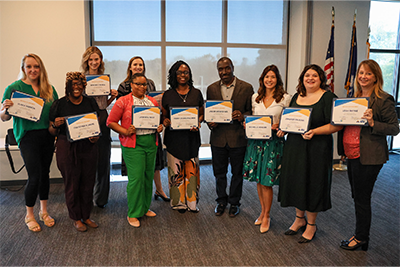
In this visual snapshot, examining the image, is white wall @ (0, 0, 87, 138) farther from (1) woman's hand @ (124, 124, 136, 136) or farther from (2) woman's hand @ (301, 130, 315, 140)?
(2) woman's hand @ (301, 130, 315, 140)

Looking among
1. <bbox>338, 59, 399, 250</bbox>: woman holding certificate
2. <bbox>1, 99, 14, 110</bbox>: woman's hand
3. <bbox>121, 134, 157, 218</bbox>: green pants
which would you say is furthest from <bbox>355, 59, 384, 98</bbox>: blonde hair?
<bbox>1, 99, 14, 110</bbox>: woman's hand

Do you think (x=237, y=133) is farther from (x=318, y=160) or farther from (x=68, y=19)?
(x=68, y=19)

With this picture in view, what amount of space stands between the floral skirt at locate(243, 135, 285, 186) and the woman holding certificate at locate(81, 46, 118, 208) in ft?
5.03

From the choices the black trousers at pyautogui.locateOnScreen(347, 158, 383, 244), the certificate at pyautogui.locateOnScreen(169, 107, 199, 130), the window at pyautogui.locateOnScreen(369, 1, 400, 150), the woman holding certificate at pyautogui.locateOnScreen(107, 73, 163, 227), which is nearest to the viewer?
the black trousers at pyautogui.locateOnScreen(347, 158, 383, 244)

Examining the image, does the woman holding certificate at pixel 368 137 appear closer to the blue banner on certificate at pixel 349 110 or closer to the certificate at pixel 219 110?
the blue banner on certificate at pixel 349 110

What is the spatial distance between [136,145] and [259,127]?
112 cm

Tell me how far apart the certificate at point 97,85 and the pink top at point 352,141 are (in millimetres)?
2215

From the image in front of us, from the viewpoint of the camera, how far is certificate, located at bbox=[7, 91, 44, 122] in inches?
98.3

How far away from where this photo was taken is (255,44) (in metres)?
5.29

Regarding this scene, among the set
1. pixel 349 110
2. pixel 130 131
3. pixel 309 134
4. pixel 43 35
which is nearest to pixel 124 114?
pixel 130 131

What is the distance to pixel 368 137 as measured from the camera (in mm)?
2203

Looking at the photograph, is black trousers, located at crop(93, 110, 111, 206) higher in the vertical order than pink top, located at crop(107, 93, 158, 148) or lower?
lower

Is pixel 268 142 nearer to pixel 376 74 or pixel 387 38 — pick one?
pixel 376 74

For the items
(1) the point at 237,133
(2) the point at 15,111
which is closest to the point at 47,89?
(2) the point at 15,111
